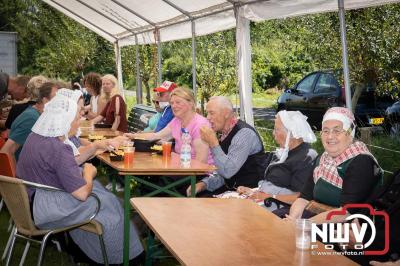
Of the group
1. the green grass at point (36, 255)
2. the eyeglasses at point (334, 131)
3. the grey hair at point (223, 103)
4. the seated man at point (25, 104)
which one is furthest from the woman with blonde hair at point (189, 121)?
the eyeglasses at point (334, 131)

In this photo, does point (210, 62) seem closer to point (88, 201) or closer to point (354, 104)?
point (354, 104)

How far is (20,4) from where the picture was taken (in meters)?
29.7

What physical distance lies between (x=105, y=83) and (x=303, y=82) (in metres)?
4.51

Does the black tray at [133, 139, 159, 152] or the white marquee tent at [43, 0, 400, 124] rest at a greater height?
the white marquee tent at [43, 0, 400, 124]

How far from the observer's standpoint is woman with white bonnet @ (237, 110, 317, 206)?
4406 mm

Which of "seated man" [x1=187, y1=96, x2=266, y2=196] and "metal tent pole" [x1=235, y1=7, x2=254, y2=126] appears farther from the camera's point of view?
"metal tent pole" [x1=235, y1=7, x2=254, y2=126]

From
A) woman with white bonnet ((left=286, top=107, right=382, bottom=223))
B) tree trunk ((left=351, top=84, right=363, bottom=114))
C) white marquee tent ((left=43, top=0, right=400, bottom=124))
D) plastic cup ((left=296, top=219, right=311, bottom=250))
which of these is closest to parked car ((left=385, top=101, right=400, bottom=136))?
tree trunk ((left=351, top=84, right=363, bottom=114))

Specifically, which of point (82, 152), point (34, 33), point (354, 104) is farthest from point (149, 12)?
point (34, 33)

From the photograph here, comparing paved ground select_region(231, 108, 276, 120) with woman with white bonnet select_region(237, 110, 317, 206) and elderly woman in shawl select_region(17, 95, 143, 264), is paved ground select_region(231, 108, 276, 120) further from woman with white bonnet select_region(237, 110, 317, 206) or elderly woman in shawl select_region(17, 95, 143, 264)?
elderly woman in shawl select_region(17, 95, 143, 264)

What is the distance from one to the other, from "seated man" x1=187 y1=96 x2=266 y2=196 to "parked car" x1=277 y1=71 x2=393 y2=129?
4763 millimetres

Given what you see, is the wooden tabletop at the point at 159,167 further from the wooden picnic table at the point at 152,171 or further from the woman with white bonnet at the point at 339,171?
the woman with white bonnet at the point at 339,171

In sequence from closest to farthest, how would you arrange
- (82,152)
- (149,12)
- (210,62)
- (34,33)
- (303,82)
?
1. (82,152)
2. (149,12)
3. (303,82)
4. (210,62)
5. (34,33)

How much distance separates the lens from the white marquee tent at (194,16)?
555cm

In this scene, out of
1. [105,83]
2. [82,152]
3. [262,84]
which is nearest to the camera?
[82,152]
